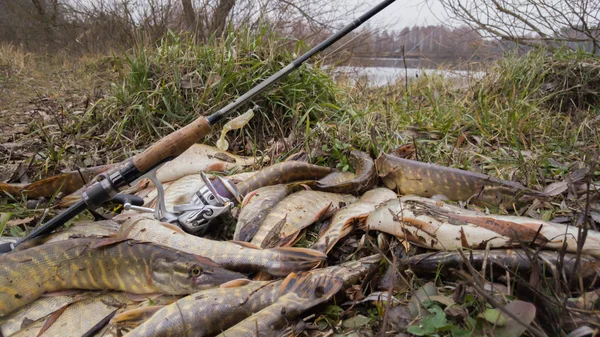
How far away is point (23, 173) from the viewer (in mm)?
3201

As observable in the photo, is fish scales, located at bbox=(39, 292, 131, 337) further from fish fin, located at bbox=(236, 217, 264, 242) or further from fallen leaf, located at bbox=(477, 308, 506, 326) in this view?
fallen leaf, located at bbox=(477, 308, 506, 326)

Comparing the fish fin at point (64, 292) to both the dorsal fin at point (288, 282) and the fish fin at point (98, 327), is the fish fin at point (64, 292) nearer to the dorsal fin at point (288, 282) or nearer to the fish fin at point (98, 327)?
the fish fin at point (98, 327)

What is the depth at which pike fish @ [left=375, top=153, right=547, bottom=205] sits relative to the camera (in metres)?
2.40

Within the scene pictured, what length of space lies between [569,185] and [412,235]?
46.6 inches

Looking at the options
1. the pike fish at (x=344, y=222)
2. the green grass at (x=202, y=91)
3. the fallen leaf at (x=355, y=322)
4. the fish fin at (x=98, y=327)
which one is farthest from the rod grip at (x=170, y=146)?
the green grass at (x=202, y=91)

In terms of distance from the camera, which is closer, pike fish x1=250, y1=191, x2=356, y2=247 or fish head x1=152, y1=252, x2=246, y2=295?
fish head x1=152, y1=252, x2=246, y2=295

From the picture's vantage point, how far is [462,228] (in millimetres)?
1777

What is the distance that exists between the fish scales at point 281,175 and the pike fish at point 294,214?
31 cm

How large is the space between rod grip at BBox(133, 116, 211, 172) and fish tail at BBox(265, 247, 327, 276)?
29.9 inches

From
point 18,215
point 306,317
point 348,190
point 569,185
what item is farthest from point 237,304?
point 569,185

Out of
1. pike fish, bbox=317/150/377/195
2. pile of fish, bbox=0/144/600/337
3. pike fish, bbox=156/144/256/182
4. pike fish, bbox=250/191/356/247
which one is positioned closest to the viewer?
pile of fish, bbox=0/144/600/337

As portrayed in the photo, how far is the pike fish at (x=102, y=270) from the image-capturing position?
68.4 inches

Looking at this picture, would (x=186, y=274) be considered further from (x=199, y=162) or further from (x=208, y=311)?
(x=199, y=162)

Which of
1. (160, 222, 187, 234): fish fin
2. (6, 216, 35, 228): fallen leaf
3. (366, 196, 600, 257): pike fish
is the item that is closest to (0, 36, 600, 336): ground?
(6, 216, 35, 228): fallen leaf
